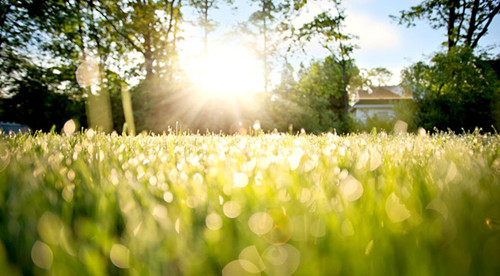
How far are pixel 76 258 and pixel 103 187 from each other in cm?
67

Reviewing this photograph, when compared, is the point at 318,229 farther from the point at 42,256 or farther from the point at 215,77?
the point at 215,77

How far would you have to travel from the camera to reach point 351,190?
116 cm

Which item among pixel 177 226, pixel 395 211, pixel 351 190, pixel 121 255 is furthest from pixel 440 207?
pixel 121 255

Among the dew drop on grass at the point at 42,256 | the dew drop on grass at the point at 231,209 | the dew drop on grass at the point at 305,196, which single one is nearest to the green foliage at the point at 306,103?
the dew drop on grass at the point at 305,196

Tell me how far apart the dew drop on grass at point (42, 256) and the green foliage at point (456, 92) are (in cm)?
1679

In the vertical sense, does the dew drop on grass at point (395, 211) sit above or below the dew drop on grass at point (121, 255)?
below

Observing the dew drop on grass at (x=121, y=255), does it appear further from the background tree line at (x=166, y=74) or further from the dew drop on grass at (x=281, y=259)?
the background tree line at (x=166, y=74)

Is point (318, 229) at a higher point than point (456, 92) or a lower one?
lower

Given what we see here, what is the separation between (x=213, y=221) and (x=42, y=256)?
0.41 meters

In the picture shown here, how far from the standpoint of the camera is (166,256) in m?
0.63

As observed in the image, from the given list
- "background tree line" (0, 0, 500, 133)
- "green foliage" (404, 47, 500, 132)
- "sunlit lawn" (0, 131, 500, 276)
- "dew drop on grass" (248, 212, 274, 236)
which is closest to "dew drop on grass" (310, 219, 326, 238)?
"sunlit lawn" (0, 131, 500, 276)

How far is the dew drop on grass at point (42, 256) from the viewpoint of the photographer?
1.82ft

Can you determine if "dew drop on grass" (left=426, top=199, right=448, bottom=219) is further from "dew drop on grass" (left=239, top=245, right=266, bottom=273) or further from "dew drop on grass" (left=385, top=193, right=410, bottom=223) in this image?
"dew drop on grass" (left=239, top=245, right=266, bottom=273)

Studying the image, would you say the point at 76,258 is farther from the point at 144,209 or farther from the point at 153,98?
the point at 153,98
